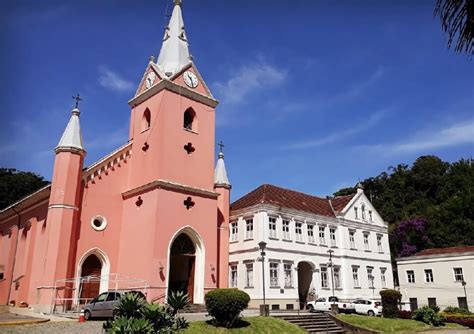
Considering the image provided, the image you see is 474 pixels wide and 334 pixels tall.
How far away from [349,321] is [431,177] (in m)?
55.7

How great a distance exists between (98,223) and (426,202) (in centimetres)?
5627

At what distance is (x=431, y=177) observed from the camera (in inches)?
2842

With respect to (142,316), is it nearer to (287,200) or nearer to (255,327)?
(255,327)

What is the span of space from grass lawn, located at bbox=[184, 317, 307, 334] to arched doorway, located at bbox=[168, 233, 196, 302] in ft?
26.6

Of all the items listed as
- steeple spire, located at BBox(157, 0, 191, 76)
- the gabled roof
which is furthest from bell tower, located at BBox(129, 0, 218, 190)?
the gabled roof

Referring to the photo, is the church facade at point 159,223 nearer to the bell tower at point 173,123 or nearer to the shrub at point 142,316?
the bell tower at point 173,123

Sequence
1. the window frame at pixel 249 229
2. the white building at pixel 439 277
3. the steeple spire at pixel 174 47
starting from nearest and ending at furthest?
the steeple spire at pixel 174 47 < the window frame at pixel 249 229 < the white building at pixel 439 277

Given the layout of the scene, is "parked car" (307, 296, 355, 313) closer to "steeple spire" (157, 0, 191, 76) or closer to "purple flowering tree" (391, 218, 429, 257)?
"steeple spire" (157, 0, 191, 76)

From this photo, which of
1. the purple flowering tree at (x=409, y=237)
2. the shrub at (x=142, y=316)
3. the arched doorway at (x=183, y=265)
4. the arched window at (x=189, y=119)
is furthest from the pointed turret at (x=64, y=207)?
the purple flowering tree at (x=409, y=237)

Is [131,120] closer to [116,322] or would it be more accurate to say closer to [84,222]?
[84,222]

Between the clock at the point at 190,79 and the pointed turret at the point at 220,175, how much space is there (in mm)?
6549

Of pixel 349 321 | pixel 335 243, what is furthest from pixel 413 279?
pixel 349 321

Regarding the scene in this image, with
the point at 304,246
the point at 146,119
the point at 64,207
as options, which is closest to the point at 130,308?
the point at 64,207

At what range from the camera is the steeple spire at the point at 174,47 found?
3091 centimetres
